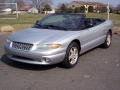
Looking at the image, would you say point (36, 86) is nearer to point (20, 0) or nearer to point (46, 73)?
point (46, 73)

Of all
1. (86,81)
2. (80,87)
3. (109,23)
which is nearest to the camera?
(80,87)

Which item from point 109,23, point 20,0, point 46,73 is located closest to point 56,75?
point 46,73

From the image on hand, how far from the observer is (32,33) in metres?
7.11

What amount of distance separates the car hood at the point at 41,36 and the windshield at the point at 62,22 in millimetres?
362

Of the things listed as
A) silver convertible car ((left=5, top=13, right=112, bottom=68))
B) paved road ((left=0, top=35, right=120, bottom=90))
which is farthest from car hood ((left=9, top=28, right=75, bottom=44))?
paved road ((left=0, top=35, right=120, bottom=90))

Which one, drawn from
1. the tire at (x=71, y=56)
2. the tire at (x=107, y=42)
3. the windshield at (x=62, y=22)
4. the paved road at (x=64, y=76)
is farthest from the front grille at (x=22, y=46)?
the tire at (x=107, y=42)

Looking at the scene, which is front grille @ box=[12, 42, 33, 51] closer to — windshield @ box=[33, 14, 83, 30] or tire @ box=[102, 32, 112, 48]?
windshield @ box=[33, 14, 83, 30]

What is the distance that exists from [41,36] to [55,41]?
1.54 ft

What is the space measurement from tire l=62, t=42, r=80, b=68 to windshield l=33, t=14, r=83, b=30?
66 cm

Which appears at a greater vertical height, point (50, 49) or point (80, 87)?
point (50, 49)

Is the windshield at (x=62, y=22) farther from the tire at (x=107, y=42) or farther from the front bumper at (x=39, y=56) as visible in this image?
the tire at (x=107, y=42)

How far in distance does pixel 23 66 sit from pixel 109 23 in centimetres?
396

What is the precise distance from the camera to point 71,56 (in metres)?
6.93

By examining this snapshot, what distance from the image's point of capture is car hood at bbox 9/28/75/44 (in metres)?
6.54
